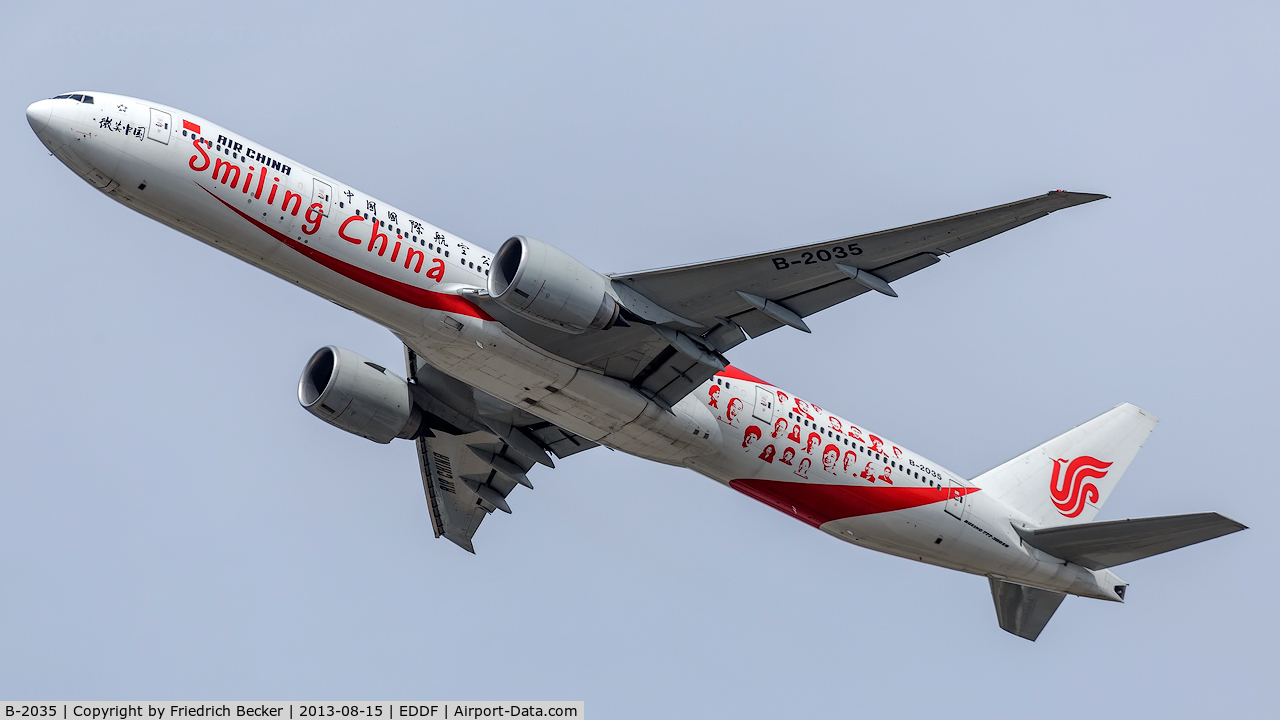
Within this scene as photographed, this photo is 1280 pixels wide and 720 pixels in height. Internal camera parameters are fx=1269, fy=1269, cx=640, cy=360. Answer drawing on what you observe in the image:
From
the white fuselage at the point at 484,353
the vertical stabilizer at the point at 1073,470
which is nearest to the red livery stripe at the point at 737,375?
the white fuselage at the point at 484,353

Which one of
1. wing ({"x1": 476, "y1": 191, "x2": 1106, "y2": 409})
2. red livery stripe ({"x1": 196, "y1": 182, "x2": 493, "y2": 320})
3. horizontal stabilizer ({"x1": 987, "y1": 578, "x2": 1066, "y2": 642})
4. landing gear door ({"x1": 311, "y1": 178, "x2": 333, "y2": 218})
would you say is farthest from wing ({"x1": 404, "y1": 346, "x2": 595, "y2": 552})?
Result: horizontal stabilizer ({"x1": 987, "y1": 578, "x2": 1066, "y2": 642})

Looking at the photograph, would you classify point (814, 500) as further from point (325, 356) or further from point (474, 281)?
point (325, 356)

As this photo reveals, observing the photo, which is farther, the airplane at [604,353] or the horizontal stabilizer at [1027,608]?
the horizontal stabilizer at [1027,608]

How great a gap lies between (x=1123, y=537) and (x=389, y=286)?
18.5m

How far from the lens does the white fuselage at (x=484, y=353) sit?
24047 millimetres

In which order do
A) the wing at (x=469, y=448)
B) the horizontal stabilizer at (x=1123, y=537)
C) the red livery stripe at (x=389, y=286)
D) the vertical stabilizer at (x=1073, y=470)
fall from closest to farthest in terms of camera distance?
the red livery stripe at (x=389, y=286) → the horizontal stabilizer at (x=1123, y=537) → the wing at (x=469, y=448) → the vertical stabilizer at (x=1073, y=470)

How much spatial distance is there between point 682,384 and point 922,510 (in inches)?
293

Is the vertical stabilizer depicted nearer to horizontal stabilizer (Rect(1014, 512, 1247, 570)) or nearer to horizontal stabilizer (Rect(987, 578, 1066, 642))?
horizontal stabilizer (Rect(1014, 512, 1247, 570))

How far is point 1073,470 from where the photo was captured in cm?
3575

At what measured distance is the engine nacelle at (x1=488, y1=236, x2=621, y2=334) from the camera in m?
24.1

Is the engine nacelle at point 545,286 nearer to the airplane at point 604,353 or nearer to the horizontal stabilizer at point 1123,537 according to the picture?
the airplane at point 604,353

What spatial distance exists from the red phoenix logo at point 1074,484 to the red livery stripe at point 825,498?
5.99 m

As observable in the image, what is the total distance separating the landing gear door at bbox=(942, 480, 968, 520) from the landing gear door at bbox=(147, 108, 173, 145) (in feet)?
64.3
